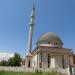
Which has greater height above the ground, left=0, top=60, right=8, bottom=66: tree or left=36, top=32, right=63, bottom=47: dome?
left=36, top=32, right=63, bottom=47: dome

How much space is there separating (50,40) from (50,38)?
591 mm

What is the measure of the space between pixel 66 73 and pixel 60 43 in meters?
20.0

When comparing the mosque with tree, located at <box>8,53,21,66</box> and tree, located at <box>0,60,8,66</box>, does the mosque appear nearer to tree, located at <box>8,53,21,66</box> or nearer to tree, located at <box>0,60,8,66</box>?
tree, located at <box>8,53,21,66</box>

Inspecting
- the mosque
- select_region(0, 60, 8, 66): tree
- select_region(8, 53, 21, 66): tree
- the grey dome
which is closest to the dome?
the grey dome

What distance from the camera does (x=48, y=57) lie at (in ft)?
151

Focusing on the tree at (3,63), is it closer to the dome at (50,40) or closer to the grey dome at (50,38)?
the dome at (50,40)

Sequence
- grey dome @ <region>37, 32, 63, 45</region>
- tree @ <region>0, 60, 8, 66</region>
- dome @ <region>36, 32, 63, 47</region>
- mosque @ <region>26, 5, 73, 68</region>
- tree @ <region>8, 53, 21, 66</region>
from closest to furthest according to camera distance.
A: 1. mosque @ <region>26, 5, 73, 68</region>
2. tree @ <region>8, 53, 21, 66</region>
3. tree @ <region>0, 60, 8, 66</region>
4. dome @ <region>36, 32, 63, 47</region>
5. grey dome @ <region>37, 32, 63, 45</region>

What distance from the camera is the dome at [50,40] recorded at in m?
51.8

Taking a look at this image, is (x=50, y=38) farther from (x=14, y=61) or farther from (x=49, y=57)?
(x=14, y=61)

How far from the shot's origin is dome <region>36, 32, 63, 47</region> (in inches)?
2037

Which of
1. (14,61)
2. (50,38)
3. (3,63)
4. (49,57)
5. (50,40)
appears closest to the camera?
(49,57)

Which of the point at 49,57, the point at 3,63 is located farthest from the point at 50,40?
the point at 3,63

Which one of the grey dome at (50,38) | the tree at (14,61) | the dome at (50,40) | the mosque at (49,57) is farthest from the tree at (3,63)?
the grey dome at (50,38)

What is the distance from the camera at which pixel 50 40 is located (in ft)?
170
